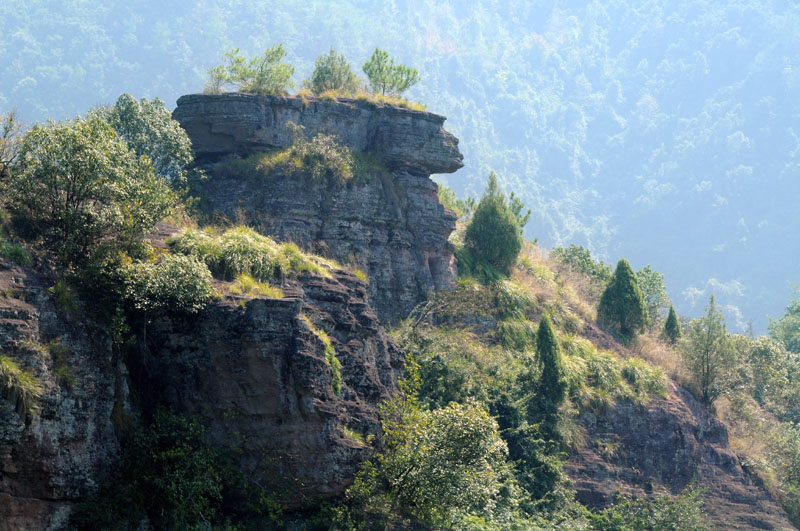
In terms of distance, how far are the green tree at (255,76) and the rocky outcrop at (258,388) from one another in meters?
11.8

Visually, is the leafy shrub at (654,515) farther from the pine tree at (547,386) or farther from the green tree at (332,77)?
the green tree at (332,77)

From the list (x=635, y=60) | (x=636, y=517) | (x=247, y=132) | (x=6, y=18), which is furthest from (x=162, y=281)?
(x=635, y=60)

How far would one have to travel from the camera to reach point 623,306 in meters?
27.9

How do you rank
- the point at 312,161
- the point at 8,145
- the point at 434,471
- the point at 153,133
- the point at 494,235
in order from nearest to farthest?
the point at 434,471 → the point at 8,145 → the point at 153,133 → the point at 312,161 → the point at 494,235

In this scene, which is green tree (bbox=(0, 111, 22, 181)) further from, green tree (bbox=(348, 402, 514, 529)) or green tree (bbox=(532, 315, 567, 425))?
green tree (bbox=(532, 315, 567, 425))

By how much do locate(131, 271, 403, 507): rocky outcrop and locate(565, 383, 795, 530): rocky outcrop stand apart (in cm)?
896

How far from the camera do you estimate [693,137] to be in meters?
127

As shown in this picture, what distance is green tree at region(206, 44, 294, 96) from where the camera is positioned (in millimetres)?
25125

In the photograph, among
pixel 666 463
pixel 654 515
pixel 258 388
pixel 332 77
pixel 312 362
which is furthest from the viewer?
pixel 332 77

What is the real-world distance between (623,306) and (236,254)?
16.4 metres

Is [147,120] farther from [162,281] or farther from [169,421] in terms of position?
[169,421]

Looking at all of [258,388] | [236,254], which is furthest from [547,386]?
[236,254]

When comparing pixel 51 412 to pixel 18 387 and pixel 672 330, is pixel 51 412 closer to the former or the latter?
pixel 18 387

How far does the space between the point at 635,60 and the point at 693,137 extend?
24.8 metres
